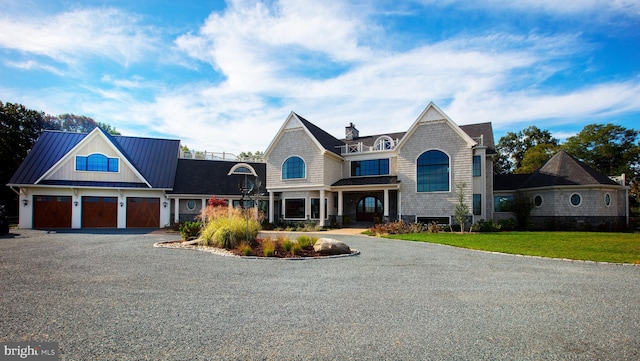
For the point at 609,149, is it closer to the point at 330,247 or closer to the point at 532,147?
the point at 532,147

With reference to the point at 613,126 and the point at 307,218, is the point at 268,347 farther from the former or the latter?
the point at 613,126

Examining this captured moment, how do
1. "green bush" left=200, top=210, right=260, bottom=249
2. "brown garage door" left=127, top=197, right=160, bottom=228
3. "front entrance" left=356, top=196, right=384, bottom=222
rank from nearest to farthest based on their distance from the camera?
"green bush" left=200, top=210, right=260, bottom=249, "brown garage door" left=127, top=197, right=160, bottom=228, "front entrance" left=356, top=196, right=384, bottom=222

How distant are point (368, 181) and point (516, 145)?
94.2 feet

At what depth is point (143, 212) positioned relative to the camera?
79.3ft

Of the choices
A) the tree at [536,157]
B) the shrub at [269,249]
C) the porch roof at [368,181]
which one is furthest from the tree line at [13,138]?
the tree at [536,157]

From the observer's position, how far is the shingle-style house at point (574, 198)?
824 inches

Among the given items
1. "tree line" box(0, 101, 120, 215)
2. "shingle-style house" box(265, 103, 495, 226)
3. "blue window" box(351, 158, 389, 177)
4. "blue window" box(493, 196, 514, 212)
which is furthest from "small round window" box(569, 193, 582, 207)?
"tree line" box(0, 101, 120, 215)

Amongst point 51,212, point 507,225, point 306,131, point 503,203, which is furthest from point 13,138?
point 503,203

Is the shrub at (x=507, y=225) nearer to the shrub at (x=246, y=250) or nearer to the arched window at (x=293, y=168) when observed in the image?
the arched window at (x=293, y=168)

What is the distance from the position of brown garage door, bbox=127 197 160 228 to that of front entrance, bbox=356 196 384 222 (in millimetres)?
15159

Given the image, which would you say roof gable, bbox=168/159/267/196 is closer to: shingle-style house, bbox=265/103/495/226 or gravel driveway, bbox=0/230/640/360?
shingle-style house, bbox=265/103/495/226

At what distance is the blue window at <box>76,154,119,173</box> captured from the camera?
23.5m

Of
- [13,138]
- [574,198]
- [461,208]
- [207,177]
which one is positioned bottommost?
[461,208]

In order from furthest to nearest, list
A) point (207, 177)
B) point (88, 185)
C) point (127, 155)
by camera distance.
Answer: point (207, 177), point (127, 155), point (88, 185)
